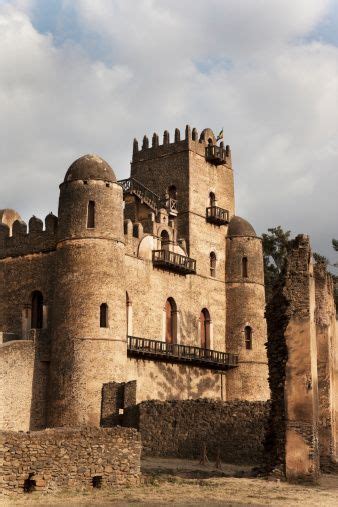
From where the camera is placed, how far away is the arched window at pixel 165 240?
134 feet

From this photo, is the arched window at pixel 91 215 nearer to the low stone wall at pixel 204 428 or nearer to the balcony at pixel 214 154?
the low stone wall at pixel 204 428

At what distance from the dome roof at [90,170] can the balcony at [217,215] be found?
30.6 feet

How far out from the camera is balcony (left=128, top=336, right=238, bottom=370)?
121 feet

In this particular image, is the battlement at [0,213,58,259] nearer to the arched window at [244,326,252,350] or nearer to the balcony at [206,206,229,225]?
the balcony at [206,206,229,225]

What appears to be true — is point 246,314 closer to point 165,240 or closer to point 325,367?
point 165,240

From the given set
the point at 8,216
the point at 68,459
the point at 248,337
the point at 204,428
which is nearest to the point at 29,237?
the point at 8,216

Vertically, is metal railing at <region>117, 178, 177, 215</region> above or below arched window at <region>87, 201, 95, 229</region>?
above

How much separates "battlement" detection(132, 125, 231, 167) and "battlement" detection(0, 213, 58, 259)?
371 inches

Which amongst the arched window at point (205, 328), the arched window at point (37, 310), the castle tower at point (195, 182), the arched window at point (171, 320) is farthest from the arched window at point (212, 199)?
the arched window at point (37, 310)

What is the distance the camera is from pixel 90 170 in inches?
1387

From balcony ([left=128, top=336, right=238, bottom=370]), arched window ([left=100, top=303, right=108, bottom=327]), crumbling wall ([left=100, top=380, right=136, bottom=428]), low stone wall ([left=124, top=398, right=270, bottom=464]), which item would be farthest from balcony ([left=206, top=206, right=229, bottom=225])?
low stone wall ([left=124, top=398, right=270, bottom=464])

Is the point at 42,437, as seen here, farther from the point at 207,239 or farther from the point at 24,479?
the point at 207,239

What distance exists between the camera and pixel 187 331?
134ft

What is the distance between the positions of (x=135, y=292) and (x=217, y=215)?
809 centimetres
